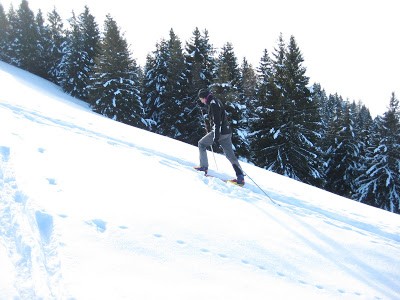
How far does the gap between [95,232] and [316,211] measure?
523 centimetres

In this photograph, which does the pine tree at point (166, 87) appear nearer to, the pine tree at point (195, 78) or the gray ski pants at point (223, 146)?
the pine tree at point (195, 78)

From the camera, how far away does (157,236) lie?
4.20 meters

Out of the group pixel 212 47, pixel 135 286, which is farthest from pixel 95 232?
pixel 212 47

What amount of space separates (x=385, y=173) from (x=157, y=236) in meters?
28.5

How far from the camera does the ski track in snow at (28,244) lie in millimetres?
2863

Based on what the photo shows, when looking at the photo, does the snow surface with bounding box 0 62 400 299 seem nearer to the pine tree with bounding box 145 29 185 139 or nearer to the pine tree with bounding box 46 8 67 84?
the pine tree with bounding box 145 29 185 139

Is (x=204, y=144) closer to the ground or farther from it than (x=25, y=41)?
closer to the ground

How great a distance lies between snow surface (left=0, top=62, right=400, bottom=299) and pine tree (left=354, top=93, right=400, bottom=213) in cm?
2247

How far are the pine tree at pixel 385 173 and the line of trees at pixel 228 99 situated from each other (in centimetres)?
8

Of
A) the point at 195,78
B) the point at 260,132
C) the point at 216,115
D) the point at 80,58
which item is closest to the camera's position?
the point at 216,115

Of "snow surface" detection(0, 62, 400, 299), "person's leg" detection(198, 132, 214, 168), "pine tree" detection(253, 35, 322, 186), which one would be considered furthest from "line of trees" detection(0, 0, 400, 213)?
"snow surface" detection(0, 62, 400, 299)

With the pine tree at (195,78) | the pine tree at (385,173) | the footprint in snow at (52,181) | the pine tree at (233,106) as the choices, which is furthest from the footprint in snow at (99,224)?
the pine tree at (385,173)

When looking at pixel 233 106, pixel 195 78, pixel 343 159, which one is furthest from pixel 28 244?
pixel 343 159

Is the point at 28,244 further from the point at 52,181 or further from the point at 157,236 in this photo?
the point at 52,181
